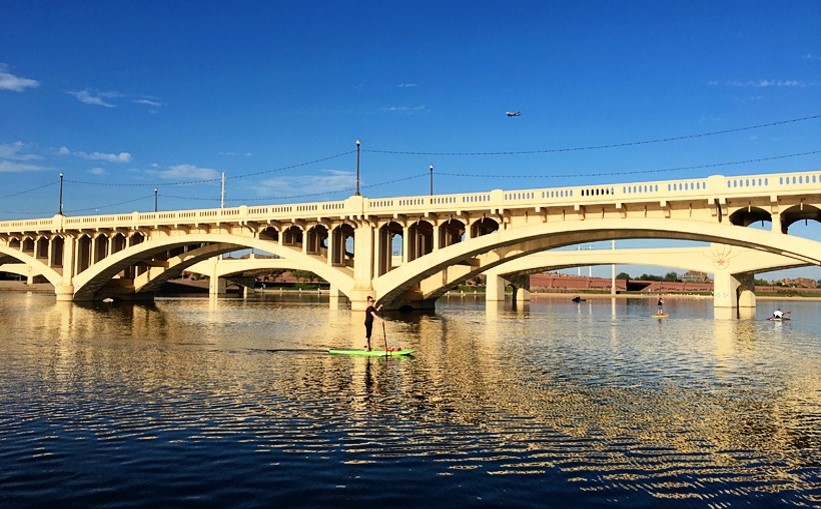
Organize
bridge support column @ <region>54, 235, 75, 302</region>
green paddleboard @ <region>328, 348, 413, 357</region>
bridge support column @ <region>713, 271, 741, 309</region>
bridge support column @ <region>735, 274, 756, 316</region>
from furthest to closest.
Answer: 1. bridge support column @ <region>54, 235, 75, 302</region>
2. bridge support column @ <region>735, 274, 756, 316</region>
3. bridge support column @ <region>713, 271, 741, 309</region>
4. green paddleboard @ <region>328, 348, 413, 357</region>

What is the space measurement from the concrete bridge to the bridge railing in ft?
0.26

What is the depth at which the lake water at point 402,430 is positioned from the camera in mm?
9344

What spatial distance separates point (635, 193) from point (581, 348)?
16907 mm

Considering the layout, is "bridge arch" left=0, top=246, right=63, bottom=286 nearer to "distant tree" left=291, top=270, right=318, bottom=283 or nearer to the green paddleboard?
the green paddleboard

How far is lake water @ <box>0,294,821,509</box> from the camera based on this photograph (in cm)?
934

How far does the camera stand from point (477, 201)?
50438 mm

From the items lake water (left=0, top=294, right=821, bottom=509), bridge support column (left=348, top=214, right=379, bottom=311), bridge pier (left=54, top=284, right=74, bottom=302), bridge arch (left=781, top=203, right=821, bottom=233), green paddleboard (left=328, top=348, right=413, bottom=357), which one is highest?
bridge arch (left=781, top=203, right=821, bottom=233)

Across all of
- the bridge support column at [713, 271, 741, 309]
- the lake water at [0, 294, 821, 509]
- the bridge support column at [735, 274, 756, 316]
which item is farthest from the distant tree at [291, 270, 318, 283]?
the lake water at [0, 294, 821, 509]

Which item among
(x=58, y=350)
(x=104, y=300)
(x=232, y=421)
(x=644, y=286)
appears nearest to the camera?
(x=232, y=421)

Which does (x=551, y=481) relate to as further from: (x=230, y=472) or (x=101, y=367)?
(x=101, y=367)

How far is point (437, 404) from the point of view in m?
15.6

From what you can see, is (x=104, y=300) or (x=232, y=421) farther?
(x=104, y=300)

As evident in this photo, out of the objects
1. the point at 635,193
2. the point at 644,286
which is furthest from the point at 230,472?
the point at 644,286

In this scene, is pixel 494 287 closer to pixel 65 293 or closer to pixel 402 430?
pixel 65 293
